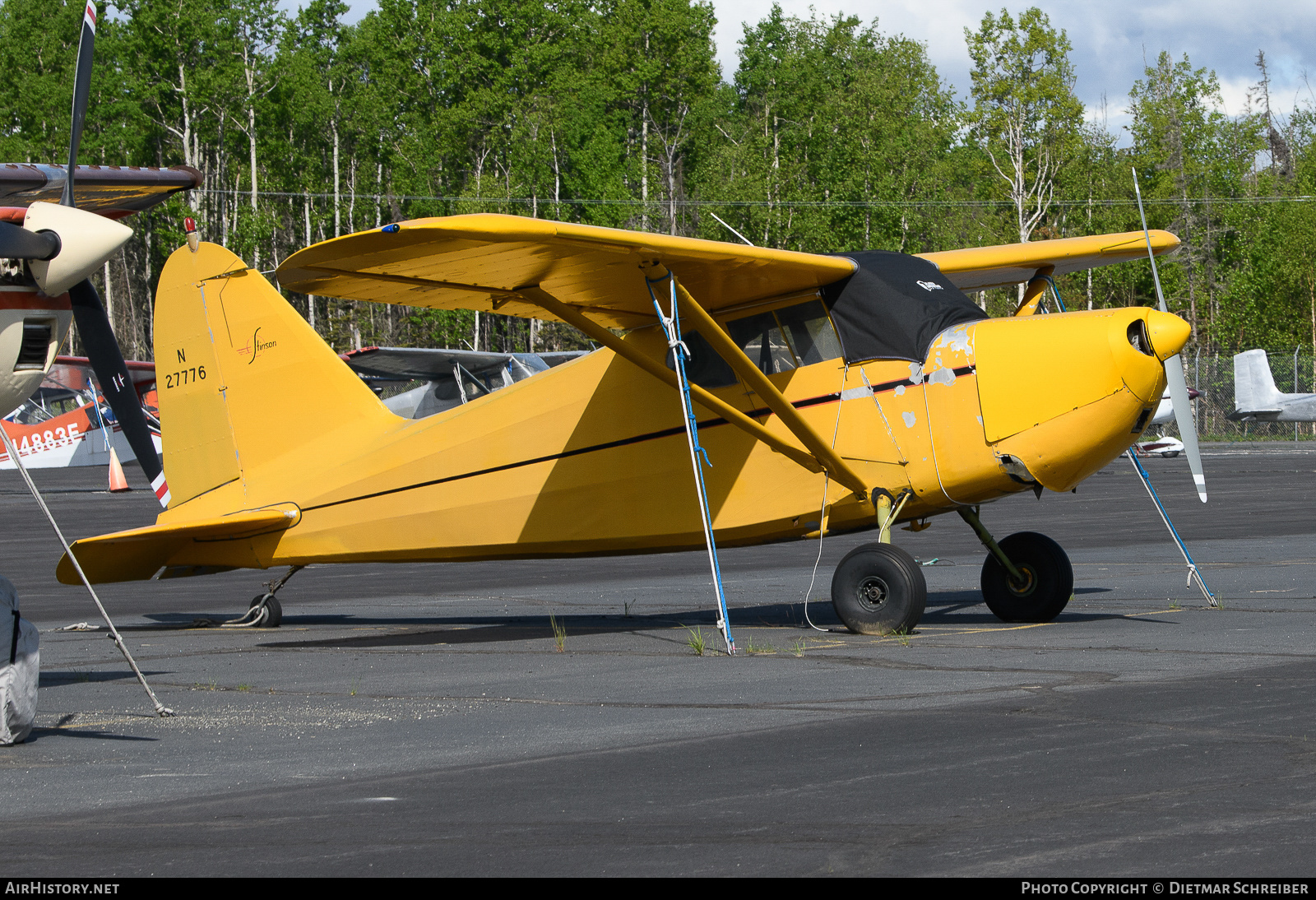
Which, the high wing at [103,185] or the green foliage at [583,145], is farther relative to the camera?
the green foliage at [583,145]

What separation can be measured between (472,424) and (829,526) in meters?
3.54

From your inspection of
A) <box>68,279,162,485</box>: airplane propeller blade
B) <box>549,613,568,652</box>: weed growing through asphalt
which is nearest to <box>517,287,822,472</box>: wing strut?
<box>549,613,568,652</box>: weed growing through asphalt

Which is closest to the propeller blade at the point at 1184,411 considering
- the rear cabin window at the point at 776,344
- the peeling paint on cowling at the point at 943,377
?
the peeling paint on cowling at the point at 943,377

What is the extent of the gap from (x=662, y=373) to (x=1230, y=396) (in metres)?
52.7

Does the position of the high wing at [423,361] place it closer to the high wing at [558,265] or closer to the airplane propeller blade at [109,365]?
the high wing at [558,265]

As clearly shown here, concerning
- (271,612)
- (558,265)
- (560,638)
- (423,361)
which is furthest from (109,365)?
(423,361)

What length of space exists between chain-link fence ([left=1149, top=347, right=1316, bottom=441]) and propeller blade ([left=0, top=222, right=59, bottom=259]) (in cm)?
5246

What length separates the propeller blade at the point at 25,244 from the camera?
6875 millimetres

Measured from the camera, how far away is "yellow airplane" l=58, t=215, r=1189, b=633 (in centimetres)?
995

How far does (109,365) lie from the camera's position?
9.12m

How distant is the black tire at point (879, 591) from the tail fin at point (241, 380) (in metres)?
5.31

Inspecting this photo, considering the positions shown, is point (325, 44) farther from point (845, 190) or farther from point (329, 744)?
point (329, 744)

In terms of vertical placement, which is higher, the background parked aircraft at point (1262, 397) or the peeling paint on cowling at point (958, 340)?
the peeling paint on cowling at point (958, 340)

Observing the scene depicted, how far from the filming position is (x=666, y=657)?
9.68 m
